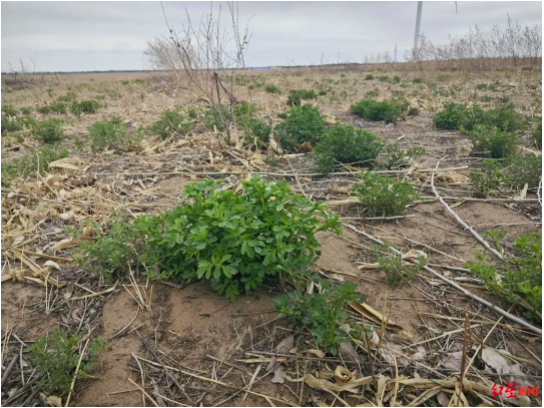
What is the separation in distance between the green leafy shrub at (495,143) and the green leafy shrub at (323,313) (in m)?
4.21

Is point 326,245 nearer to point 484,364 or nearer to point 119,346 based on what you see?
point 484,364

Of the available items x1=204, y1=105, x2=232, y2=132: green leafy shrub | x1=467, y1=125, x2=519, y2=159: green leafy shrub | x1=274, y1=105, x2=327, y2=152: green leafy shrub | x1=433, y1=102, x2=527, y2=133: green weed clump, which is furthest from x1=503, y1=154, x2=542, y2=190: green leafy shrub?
x1=204, y1=105, x2=232, y2=132: green leafy shrub

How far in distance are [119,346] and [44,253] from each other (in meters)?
1.49

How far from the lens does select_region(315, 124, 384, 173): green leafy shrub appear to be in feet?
16.8

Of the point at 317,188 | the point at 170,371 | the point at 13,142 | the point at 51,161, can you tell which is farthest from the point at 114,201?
the point at 13,142

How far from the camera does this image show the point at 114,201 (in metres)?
4.33

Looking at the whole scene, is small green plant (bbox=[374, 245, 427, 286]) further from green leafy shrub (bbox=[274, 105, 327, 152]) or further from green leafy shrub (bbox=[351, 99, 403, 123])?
green leafy shrub (bbox=[351, 99, 403, 123])

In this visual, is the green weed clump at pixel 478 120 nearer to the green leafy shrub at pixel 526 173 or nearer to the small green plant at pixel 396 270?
the green leafy shrub at pixel 526 173

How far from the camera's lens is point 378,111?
8.85m

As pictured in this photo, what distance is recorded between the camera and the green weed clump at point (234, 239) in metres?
2.38

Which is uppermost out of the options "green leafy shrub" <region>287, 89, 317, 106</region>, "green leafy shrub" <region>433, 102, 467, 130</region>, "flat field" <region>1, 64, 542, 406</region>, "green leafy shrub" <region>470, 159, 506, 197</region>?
"green leafy shrub" <region>287, 89, 317, 106</region>

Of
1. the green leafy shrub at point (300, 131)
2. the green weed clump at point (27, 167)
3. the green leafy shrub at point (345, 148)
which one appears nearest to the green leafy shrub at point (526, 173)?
the green leafy shrub at point (345, 148)

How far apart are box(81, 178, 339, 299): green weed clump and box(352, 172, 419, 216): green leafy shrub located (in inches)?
52.7

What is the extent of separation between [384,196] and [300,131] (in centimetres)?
286
